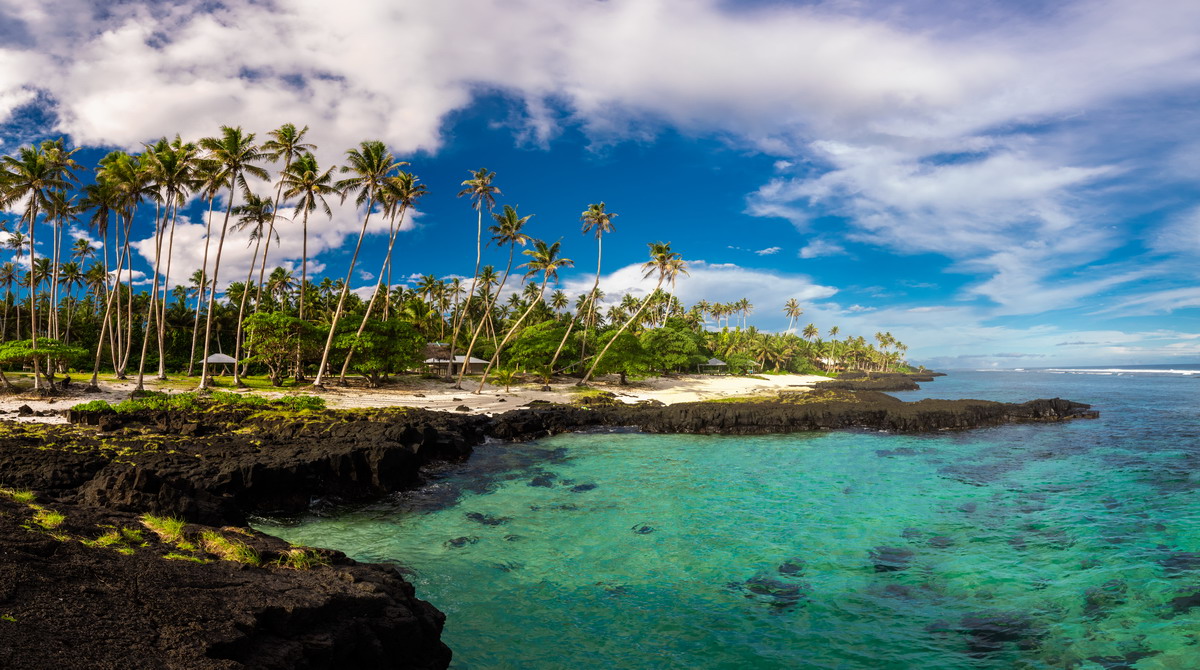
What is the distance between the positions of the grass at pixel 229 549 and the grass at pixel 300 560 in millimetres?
299

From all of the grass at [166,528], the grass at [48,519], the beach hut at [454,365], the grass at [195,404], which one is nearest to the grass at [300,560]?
the grass at [166,528]

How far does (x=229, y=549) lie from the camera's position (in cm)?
748

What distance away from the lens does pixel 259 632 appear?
5.60 metres

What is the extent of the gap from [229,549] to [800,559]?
10.9 meters

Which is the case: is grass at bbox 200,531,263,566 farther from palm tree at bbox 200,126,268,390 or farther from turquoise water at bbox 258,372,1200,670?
palm tree at bbox 200,126,268,390

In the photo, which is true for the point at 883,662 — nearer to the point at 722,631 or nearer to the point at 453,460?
the point at 722,631

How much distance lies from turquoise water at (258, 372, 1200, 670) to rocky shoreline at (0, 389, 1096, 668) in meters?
1.51

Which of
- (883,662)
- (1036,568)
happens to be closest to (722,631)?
(883,662)

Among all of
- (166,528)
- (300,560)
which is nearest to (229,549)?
(300,560)

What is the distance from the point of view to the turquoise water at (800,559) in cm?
819

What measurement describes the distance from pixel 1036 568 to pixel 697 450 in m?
15.9

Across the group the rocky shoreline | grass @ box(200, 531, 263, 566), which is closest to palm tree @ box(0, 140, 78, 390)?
the rocky shoreline

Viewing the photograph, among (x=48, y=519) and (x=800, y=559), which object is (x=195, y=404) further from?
(x=800, y=559)

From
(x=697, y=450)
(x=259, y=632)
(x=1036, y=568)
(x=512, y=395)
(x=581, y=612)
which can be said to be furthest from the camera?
(x=512, y=395)
